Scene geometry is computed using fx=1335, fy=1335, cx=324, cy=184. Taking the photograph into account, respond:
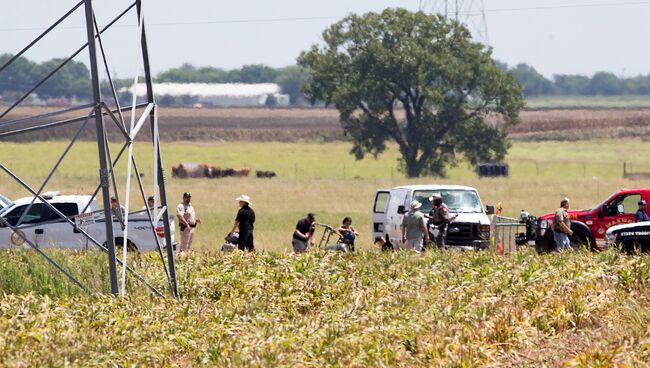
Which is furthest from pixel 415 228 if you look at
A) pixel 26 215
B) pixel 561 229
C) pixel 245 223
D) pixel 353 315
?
pixel 353 315

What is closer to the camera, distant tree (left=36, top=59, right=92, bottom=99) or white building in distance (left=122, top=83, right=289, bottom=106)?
white building in distance (left=122, top=83, right=289, bottom=106)

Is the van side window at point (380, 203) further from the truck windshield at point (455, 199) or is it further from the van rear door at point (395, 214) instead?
the truck windshield at point (455, 199)

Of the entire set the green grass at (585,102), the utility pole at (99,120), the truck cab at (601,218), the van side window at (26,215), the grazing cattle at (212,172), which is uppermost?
the utility pole at (99,120)

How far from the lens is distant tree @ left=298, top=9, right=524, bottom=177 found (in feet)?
273

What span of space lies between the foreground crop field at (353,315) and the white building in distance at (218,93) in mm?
134169

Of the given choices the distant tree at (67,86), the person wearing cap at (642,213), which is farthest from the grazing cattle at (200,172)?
the distant tree at (67,86)

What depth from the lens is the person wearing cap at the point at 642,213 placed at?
86.6 ft

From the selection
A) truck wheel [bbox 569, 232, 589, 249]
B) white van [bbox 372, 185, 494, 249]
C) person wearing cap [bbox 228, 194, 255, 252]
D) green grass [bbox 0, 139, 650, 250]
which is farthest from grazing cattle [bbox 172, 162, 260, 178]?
person wearing cap [bbox 228, 194, 255, 252]

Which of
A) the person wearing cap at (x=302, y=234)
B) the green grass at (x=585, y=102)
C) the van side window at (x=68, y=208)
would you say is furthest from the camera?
the green grass at (x=585, y=102)

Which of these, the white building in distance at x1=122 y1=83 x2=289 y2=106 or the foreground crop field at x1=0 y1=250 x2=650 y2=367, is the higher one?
the foreground crop field at x1=0 y1=250 x2=650 y2=367

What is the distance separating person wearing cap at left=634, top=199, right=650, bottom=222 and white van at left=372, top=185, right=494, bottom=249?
288 centimetres

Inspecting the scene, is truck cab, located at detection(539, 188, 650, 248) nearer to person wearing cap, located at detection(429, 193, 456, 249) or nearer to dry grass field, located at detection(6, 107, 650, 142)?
person wearing cap, located at detection(429, 193, 456, 249)

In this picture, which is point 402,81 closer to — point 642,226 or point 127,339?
point 642,226

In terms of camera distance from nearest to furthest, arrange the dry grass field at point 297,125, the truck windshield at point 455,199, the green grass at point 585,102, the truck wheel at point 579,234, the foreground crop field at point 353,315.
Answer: the foreground crop field at point 353,315
the truck wheel at point 579,234
the truck windshield at point 455,199
the dry grass field at point 297,125
the green grass at point 585,102
